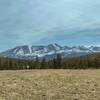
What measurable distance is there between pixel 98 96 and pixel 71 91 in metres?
2.13

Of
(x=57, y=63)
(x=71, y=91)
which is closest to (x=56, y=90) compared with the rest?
(x=71, y=91)

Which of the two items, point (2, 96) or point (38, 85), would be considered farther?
point (38, 85)

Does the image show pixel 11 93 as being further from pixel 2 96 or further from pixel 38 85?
pixel 38 85

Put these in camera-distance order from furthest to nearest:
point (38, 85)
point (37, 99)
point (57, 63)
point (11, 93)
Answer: point (57, 63) → point (38, 85) → point (11, 93) → point (37, 99)

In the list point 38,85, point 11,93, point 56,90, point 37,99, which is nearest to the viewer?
point 37,99

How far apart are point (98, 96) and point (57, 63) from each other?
361 feet

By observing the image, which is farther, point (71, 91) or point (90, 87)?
point (90, 87)

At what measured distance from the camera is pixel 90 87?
20047 mm

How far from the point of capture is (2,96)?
1673 cm

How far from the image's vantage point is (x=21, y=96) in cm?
1686

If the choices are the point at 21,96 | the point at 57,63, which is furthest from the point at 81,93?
the point at 57,63

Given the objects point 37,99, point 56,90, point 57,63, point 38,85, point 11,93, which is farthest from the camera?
point 57,63

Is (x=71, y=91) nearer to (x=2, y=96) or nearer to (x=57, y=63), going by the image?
(x=2, y=96)

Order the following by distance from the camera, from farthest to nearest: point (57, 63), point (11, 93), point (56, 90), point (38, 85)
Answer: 1. point (57, 63)
2. point (38, 85)
3. point (56, 90)
4. point (11, 93)
